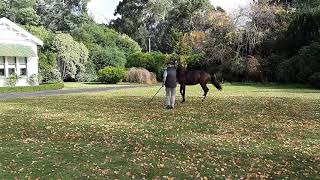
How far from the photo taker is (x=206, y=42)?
45969 mm

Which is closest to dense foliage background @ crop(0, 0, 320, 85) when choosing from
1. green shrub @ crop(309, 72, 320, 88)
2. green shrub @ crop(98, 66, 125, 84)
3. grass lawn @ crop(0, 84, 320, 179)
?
green shrub @ crop(309, 72, 320, 88)

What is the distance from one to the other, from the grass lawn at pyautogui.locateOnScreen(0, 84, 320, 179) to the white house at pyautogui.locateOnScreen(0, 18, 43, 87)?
2352cm

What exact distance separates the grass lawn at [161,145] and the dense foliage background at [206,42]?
61.2 feet

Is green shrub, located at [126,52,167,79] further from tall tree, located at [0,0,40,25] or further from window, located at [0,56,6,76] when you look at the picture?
window, located at [0,56,6,76]

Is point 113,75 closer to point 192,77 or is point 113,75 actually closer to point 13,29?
point 13,29

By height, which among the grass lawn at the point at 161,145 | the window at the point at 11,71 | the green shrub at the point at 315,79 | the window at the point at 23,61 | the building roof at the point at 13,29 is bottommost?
the grass lawn at the point at 161,145

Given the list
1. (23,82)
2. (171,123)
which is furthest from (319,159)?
(23,82)

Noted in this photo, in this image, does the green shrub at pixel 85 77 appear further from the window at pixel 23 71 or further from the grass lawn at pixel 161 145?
the grass lawn at pixel 161 145

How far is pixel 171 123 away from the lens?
1223 cm

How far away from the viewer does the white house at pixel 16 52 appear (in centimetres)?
3672

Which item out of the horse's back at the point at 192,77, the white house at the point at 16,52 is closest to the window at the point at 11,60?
the white house at the point at 16,52

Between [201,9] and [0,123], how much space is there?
4774 cm

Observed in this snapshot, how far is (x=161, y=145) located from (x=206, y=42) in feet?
125

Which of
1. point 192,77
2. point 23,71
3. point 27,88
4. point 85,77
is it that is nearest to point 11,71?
point 23,71
